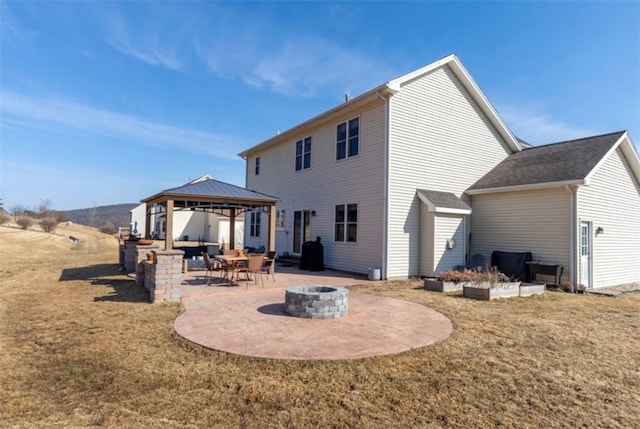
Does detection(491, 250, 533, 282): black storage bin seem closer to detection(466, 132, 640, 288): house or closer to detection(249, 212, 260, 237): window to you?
detection(466, 132, 640, 288): house

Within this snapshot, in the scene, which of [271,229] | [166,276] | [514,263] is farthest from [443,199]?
[166,276]

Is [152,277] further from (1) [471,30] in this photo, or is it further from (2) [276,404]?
(1) [471,30]

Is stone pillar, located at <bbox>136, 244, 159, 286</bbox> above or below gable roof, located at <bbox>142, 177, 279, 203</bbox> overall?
below

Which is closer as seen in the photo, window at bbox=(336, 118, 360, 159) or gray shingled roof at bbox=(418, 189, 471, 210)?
gray shingled roof at bbox=(418, 189, 471, 210)

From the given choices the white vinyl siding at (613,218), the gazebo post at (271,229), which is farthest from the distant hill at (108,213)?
the white vinyl siding at (613,218)

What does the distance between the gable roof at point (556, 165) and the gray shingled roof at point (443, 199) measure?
1.37 meters

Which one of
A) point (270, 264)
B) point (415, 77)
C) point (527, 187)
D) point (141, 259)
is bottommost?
point (270, 264)

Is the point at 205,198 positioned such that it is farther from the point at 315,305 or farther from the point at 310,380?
the point at 310,380

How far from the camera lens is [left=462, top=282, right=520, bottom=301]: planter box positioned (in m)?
8.67

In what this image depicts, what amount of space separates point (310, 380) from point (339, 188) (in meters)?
9.97

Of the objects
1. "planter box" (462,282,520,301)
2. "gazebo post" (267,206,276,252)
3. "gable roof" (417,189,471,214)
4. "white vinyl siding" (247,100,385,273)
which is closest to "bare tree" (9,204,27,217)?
"white vinyl siding" (247,100,385,273)

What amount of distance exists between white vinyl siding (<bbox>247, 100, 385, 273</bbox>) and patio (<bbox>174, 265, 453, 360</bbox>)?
366 cm

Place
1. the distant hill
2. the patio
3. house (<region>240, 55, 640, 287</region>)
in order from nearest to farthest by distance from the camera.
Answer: the patio, house (<region>240, 55, 640, 287</region>), the distant hill

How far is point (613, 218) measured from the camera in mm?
12617
